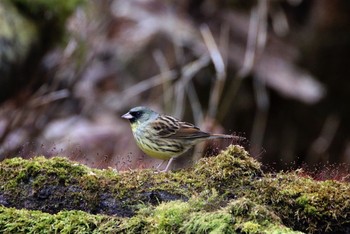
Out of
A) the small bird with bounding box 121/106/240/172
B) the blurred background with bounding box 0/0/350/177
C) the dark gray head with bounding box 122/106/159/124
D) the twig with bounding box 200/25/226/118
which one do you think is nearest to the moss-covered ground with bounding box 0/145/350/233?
the small bird with bounding box 121/106/240/172

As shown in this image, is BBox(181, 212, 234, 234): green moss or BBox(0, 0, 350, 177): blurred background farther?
BBox(0, 0, 350, 177): blurred background

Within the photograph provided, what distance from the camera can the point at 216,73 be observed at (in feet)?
34.7

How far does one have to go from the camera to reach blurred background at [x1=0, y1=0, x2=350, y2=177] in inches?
413

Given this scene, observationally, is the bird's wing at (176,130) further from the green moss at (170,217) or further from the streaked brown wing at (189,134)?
the green moss at (170,217)

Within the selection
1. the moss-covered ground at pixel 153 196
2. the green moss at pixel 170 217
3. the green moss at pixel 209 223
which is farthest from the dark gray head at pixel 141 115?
the green moss at pixel 209 223

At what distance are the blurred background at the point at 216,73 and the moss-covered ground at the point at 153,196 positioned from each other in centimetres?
542

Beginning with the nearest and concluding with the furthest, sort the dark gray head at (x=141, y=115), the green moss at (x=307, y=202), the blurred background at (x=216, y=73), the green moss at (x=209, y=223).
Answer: the green moss at (x=209, y=223) → the green moss at (x=307, y=202) → the dark gray head at (x=141, y=115) → the blurred background at (x=216, y=73)

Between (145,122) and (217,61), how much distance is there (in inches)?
154

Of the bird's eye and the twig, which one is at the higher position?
the bird's eye

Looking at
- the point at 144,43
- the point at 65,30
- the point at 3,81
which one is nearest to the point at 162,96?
the point at 144,43

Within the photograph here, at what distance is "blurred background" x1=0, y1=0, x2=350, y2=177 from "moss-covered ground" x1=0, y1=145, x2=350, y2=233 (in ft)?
17.8

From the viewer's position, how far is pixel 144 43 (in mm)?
11422

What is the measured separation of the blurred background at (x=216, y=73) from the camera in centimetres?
1049

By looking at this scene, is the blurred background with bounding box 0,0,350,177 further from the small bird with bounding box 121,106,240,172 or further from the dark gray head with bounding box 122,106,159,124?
the small bird with bounding box 121,106,240,172
